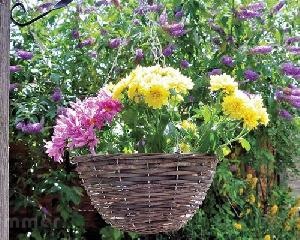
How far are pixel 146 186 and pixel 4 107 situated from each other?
0.36 metres

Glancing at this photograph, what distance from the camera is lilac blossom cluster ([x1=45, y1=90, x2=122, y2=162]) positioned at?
1.54m

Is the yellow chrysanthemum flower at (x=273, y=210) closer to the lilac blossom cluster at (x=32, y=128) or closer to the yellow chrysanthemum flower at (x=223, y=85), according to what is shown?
the lilac blossom cluster at (x=32, y=128)

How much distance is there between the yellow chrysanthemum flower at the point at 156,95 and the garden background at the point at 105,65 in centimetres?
118

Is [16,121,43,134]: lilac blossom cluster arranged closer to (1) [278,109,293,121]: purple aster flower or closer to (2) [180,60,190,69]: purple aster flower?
(2) [180,60,190,69]: purple aster flower

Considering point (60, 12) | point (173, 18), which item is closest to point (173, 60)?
point (173, 18)

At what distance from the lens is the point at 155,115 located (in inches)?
63.9

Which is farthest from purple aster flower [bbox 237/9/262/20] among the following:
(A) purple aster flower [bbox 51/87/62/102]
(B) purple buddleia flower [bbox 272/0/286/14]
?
(A) purple aster flower [bbox 51/87/62/102]

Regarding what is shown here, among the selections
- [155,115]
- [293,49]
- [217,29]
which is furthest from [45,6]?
[155,115]

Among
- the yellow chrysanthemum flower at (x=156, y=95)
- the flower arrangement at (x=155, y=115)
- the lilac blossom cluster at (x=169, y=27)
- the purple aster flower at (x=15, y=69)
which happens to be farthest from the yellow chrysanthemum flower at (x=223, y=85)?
the purple aster flower at (x=15, y=69)

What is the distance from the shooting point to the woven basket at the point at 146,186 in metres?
1.42

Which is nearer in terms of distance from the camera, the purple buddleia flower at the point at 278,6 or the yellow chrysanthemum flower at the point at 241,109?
the yellow chrysanthemum flower at the point at 241,109

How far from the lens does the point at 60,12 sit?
299cm

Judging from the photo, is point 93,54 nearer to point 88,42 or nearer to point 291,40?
point 88,42

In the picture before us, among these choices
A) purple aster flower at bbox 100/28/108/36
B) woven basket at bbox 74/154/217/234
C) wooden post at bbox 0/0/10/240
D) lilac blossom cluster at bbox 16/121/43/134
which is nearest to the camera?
wooden post at bbox 0/0/10/240
